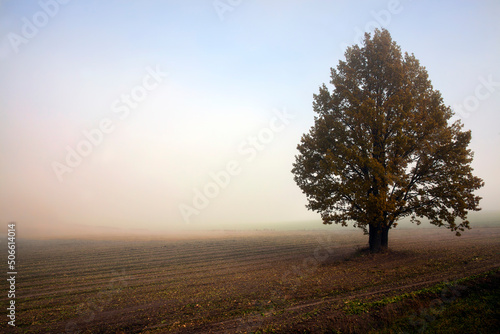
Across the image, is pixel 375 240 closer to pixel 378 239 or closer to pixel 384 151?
pixel 378 239

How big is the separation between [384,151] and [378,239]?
7030 millimetres

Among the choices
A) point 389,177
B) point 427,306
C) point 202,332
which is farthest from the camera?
point 389,177

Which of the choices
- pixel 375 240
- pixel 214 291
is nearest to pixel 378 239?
pixel 375 240

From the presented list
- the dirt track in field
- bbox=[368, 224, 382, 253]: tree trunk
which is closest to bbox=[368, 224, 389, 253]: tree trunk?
bbox=[368, 224, 382, 253]: tree trunk

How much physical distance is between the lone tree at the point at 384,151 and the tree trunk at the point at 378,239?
71 mm

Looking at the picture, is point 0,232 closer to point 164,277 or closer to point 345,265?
point 164,277

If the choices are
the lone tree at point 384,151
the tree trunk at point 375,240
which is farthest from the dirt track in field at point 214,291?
the lone tree at point 384,151

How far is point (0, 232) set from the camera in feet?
290

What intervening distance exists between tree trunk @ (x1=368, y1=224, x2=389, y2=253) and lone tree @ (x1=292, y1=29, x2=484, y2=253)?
7 cm

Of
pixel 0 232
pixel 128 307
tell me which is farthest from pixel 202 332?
pixel 0 232

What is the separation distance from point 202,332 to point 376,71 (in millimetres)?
20588

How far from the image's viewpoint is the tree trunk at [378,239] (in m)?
19.0

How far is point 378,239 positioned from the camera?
19.2 meters

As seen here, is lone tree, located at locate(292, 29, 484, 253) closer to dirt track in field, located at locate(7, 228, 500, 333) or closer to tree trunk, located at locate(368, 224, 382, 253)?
tree trunk, located at locate(368, 224, 382, 253)
